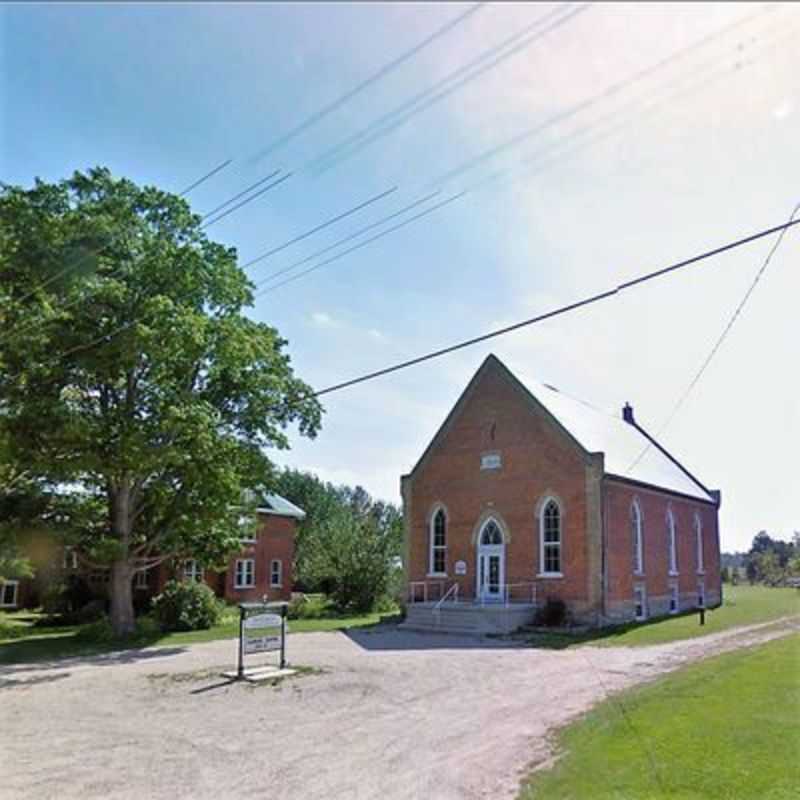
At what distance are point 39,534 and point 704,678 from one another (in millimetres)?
18434

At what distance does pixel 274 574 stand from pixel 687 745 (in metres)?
35.3

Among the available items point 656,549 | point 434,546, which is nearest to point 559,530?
point 434,546

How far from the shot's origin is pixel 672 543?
34.9m

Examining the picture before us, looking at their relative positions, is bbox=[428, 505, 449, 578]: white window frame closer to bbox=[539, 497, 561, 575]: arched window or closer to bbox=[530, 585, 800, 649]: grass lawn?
bbox=[539, 497, 561, 575]: arched window

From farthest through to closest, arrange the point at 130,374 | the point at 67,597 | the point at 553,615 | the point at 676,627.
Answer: the point at 67,597, the point at 553,615, the point at 676,627, the point at 130,374

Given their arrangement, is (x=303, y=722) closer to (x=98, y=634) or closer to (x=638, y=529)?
(x=98, y=634)

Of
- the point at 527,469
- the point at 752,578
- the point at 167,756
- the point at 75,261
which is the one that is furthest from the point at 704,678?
the point at 752,578

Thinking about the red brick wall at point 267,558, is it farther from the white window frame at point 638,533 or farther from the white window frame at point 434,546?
the white window frame at point 638,533

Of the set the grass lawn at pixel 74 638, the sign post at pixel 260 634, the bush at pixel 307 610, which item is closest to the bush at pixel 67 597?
the grass lawn at pixel 74 638

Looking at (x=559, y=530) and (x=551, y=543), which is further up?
(x=559, y=530)

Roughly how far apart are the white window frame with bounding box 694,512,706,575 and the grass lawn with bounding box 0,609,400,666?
17046 mm

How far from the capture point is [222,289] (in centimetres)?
2420

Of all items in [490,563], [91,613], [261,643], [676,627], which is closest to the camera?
[261,643]

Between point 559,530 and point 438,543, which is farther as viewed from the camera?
point 438,543
